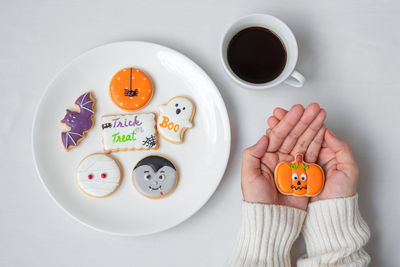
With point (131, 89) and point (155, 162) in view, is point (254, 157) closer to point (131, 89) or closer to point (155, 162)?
point (155, 162)

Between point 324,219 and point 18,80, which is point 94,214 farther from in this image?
point 324,219

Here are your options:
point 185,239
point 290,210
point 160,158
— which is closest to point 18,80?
point 160,158

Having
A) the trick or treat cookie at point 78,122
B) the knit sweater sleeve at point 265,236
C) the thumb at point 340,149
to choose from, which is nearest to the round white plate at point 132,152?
the trick or treat cookie at point 78,122

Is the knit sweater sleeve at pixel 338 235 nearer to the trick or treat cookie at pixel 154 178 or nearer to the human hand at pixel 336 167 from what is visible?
the human hand at pixel 336 167

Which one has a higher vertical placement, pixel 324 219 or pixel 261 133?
pixel 261 133

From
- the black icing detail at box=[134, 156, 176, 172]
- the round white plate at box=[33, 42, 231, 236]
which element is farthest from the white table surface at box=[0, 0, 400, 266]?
the black icing detail at box=[134, 156, 176, 172]
